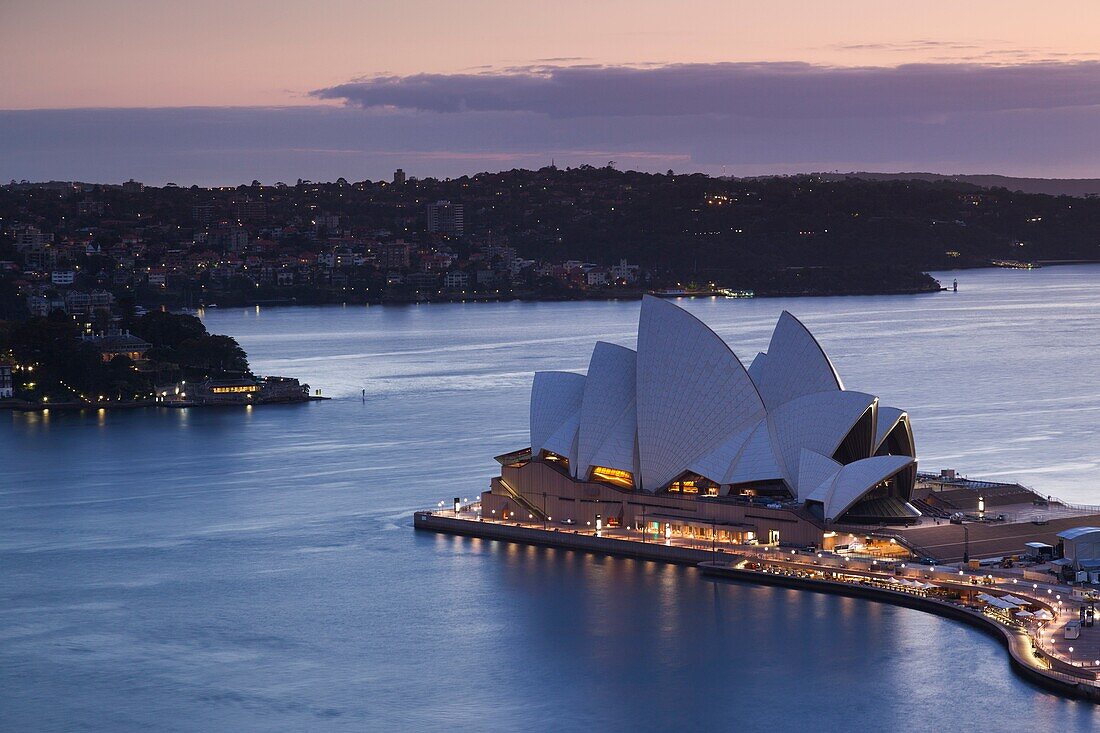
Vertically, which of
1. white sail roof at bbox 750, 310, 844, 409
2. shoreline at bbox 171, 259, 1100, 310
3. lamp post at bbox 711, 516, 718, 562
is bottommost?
lamp post at bbox 711, 516, 718, 562

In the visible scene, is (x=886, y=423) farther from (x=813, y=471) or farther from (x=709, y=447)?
(x=709, y=447)

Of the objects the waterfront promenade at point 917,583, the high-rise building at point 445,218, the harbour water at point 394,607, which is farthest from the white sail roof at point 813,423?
the high-rise building at point 445,218

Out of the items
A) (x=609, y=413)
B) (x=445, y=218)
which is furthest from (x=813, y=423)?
(x=445, y=218)

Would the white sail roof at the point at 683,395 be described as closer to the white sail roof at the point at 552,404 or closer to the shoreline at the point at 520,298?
the white sail roof at the point at 552,404

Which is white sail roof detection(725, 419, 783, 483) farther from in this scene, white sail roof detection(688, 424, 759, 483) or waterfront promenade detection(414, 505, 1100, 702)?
waterfront promenade detection(414, 505, 1100, 702)

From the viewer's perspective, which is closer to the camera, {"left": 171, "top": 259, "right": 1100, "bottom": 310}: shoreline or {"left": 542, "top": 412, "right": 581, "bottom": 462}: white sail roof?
{"left": 542, "top": 412, "right": 581, "bottom": 462}: white sail roof

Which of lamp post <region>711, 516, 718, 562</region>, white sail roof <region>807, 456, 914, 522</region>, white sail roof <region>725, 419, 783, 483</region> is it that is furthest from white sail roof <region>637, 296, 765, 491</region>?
white sail roof <region>807, 456, 914, 522</region>
